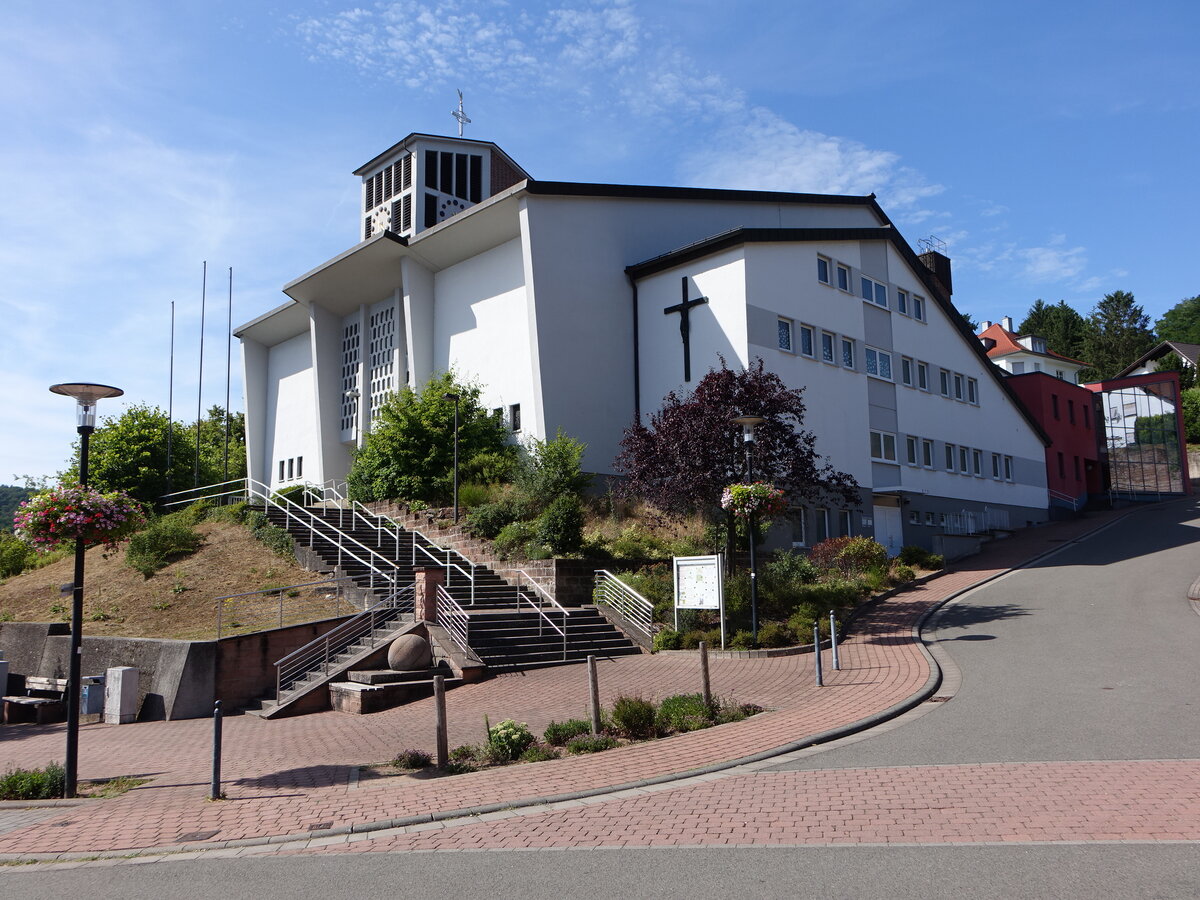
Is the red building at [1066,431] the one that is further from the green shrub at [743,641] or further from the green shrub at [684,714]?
the green shrub at [684,714]

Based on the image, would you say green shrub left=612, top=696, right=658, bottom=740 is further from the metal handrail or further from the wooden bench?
the wooden bench

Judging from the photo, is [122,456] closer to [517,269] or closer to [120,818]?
[517,269]

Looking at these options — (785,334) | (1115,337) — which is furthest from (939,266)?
(1115,337)

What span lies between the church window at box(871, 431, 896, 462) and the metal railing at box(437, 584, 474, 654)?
697 inches

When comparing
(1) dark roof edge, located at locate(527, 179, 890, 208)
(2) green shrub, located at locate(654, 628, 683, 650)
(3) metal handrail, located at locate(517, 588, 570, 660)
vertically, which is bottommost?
(2) green shrub, located at locate(654, 628, 683, 650)

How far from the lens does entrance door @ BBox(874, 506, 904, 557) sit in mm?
30094

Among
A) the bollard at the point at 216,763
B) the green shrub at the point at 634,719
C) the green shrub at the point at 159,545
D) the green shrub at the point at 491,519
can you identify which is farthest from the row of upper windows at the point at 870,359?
the bollard at the point at 216,763

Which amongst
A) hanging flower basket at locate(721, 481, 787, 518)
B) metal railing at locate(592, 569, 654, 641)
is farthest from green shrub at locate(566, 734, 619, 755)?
metal railing at locate(592, 569, 654, 641)

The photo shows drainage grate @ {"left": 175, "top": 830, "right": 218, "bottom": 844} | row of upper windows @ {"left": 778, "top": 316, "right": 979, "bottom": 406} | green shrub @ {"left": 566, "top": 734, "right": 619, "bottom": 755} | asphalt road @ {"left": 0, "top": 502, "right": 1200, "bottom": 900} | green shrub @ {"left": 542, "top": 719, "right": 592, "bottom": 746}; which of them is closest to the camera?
asphalt road @ {"left": 0, "top": 502, "right": 1200, "bottom": 900}

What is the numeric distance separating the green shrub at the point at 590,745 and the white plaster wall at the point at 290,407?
100 feet

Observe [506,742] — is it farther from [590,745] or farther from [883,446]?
[883,446]

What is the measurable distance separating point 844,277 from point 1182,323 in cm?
7915

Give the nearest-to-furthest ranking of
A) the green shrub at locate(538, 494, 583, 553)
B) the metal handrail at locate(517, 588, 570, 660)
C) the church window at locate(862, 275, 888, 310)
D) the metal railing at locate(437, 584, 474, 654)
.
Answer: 1. the metal railing at locate(437, 584, 474, 654)
2. the metal handrail at locate(517, 588, 570, 660)
3. the green shrub at locate(538, 494, 583, 553)
4. the church window at locate(862, 275, 888, 310)

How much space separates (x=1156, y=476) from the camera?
160 ft
